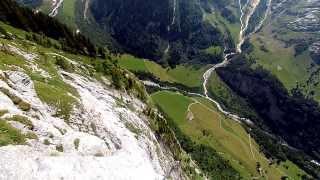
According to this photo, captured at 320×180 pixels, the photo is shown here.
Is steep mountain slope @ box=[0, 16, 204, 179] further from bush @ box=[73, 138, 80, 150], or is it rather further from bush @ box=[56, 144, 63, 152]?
bush @ box=[56, 144, 63, 152]

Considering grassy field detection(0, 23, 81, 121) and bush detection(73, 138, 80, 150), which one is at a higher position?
grassy field detection(0, 23, 81, 121)

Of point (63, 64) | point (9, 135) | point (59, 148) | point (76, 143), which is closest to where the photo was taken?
point (9, 135)

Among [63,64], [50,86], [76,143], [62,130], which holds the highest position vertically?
[50,86]

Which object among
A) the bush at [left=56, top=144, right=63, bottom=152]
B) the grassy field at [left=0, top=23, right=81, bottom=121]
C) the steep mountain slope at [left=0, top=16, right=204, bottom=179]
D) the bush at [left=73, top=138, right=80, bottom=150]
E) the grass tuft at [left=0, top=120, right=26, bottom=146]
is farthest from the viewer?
the grassy field at [left=0, top=23, right=81, bottom=121]

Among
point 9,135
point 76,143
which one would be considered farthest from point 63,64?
point 9,135

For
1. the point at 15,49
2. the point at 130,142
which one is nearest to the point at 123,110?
the point at 130,142

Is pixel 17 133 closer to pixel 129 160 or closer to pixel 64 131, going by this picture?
pixel 64 131

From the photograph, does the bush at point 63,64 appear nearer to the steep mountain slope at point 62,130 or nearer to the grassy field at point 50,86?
the steep mountain slope at point 62,130

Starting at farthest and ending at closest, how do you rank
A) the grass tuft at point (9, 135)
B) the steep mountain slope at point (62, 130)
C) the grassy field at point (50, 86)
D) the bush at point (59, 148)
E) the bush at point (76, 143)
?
the grassy field at point (50, 86), the bush at point (76, 143), the bush at point (59, 148), the steep mountain slope at point (62, 130), the grass tuft at point (9, 135)

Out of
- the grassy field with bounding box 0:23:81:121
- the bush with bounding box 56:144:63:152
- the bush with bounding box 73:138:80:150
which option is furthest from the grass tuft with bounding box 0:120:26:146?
the grassy field with bounding box 0:23:81:121

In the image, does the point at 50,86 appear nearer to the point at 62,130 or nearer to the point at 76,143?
the point at 62,130

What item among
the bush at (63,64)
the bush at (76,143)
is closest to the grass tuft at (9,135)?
the bush at (76,143)
